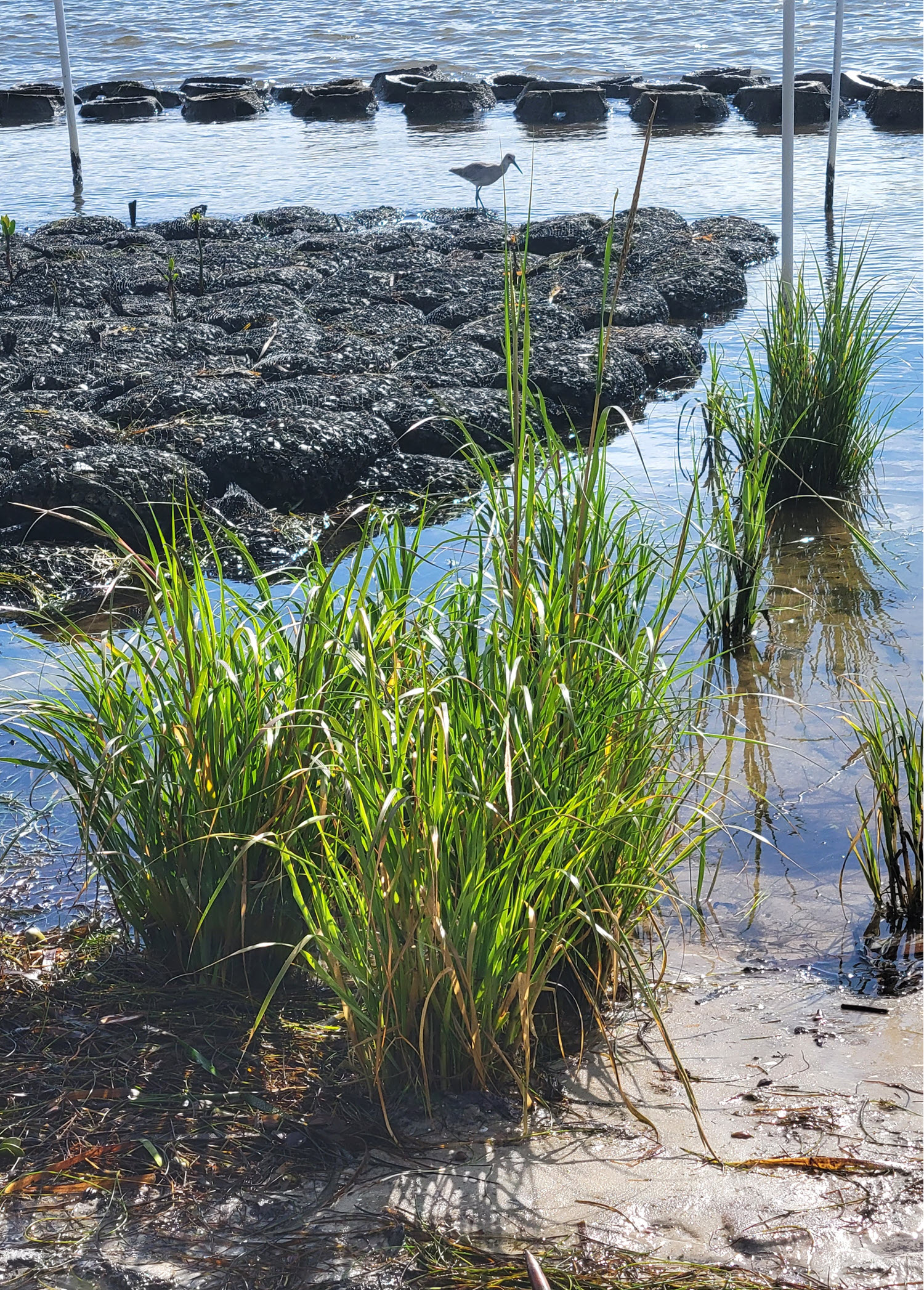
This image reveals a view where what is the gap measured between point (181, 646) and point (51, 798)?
2.76 feet

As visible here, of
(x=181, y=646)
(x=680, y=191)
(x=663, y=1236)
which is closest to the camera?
(x=663, y=1236)

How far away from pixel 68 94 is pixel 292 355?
7396 mm

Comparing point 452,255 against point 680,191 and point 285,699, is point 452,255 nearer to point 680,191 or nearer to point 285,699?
point 680,191

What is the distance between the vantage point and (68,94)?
11859 mm

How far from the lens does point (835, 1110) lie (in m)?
1.88

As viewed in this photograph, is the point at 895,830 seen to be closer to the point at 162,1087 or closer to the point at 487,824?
the point at 487,824

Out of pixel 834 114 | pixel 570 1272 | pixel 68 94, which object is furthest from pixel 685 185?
pixel 570 1272

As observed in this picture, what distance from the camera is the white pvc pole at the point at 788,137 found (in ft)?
16.4

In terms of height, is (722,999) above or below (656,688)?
below

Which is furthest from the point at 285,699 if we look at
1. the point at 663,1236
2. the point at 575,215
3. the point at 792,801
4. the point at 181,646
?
the point at 575,215

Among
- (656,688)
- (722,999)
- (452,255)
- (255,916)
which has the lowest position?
(722,999)

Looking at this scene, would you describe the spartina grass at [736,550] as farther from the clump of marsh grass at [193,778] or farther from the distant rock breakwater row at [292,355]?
the clump of marsh grass at [193,778]

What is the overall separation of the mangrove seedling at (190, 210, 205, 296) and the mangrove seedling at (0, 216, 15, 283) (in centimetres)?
118

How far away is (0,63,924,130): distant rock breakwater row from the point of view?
15.3 meters
